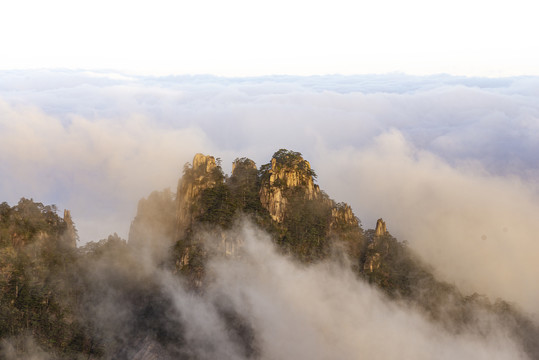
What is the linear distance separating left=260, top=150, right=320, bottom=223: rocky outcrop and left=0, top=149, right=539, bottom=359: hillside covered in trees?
193 mm

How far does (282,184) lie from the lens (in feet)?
263

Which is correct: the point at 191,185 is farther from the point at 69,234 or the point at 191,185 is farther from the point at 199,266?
the point at 69,234

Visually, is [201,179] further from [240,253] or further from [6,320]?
[6,320]

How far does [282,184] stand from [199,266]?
20864 mm

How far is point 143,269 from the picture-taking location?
260 feet

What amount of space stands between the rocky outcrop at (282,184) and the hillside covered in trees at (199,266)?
193 mm

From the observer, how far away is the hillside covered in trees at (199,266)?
6756 cm

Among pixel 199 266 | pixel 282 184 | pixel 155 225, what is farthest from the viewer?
pixel 155 225

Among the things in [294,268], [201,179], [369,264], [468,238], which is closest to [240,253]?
[294,268]

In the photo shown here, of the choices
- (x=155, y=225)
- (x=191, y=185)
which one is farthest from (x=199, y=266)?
(x=155, y=225)

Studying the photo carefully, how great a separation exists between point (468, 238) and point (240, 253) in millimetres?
155242

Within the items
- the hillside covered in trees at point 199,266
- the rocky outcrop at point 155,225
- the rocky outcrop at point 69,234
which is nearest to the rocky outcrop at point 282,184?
the hillside covered in trees at point 199,266

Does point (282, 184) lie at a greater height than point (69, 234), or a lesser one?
greater

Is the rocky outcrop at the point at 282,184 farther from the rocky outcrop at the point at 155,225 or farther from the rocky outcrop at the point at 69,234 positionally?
the rocky outcrop at the point at 69,234
